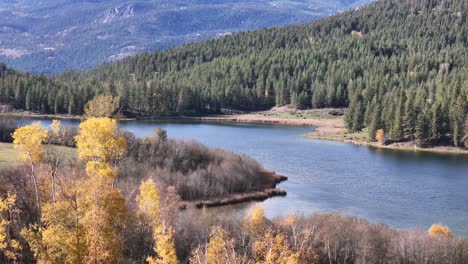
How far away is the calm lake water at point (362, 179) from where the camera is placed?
68.4 m

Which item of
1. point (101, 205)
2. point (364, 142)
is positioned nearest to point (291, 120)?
point (364, 142)

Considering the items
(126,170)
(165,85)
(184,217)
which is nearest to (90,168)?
(184,217)

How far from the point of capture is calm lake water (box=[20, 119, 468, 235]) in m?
68.4

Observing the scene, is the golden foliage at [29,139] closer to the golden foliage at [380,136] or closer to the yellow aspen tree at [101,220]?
the yellow aspen tree at [101,220]

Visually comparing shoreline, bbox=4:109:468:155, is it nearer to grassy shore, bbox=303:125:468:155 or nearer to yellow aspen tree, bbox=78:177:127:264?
grassy shore, bbox=303:125:468:155

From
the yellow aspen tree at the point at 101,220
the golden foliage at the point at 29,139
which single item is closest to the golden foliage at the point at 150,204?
the yellow aspen tree at the point at 101,220

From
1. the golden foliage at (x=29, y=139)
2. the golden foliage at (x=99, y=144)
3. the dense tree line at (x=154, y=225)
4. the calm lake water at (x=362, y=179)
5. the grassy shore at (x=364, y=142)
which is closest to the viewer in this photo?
the dense tree line at (x=154, y=225)

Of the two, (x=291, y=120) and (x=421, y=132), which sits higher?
(x=291, y=120)

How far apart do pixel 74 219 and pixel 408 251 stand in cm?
2710

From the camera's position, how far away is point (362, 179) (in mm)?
87125

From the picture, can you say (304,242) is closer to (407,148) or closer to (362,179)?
(362,179)

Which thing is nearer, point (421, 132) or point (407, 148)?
point (421, 132)

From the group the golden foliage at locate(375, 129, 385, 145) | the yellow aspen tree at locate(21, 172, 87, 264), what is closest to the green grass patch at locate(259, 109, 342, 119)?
the golden foliage at locate(375, 129, 385, 145)

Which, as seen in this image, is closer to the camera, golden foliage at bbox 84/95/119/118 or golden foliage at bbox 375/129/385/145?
golden foliage at bbox 84/95/119/118
